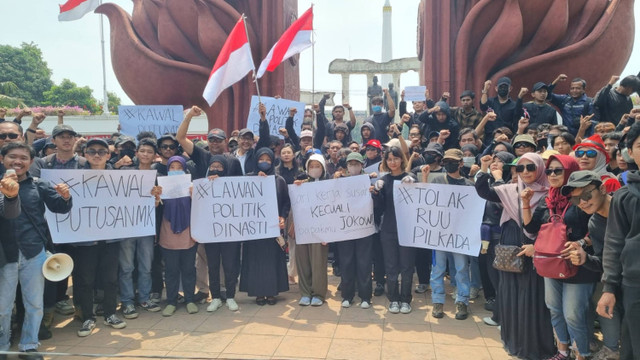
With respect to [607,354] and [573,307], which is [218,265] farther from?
[607,354]

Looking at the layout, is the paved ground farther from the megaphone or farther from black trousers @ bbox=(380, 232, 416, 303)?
the megaphone

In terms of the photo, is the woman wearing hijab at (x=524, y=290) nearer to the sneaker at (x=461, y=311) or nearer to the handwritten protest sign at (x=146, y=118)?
the sneaker at (x=461, y=311)

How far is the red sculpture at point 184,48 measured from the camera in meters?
10.1

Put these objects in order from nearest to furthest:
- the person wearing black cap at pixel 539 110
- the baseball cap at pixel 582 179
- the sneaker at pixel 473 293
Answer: the baseball cap at pixel 582 179, the sneaker at pixel 473 293, the person wearing black cap at pixel 539 110

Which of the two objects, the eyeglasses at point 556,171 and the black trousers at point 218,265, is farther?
the black trousers at point 218,265

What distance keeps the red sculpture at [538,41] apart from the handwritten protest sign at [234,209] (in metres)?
5.74

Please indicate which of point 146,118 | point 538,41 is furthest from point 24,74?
point 538,41

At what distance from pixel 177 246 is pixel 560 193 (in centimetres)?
412

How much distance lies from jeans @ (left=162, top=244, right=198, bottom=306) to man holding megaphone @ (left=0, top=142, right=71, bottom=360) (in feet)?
4.51

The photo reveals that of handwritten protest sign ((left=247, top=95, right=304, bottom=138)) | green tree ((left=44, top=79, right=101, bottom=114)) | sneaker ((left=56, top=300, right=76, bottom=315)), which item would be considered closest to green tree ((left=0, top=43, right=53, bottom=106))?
green tree ((left=44, top=79, right=101, bottom=114))

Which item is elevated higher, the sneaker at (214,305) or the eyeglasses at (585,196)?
the eyeglasses at (585,196)

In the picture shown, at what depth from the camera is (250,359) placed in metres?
3.76

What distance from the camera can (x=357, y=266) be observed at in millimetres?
5195

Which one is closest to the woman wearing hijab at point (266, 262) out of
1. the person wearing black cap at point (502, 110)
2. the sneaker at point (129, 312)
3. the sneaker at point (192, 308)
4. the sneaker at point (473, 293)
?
the sneaker at point (192, 308)
